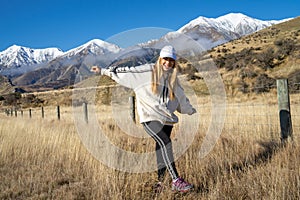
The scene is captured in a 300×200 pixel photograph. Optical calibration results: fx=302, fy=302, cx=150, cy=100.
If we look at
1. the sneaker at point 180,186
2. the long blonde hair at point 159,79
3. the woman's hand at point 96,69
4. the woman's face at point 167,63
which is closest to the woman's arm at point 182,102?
the long blonde hair at point 159,79

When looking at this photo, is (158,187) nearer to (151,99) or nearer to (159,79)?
(151,99)

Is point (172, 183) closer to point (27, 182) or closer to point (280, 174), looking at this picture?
point (280, 174)

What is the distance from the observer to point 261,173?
11.9 ft

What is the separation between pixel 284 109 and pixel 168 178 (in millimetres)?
2916

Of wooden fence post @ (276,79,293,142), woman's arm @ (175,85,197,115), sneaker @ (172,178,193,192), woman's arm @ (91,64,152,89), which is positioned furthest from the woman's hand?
wooden fence post @ (276,79,293,142)

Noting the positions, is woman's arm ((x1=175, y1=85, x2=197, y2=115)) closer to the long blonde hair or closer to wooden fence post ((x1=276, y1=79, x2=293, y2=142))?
the long blonde hair

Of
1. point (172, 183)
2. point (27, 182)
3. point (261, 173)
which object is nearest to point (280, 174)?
point (261, 173)

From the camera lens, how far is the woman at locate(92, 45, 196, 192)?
3.57 meters

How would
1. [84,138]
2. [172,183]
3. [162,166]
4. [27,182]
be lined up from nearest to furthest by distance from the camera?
[172,183]
[162,166]
[27,182]
[84,138]

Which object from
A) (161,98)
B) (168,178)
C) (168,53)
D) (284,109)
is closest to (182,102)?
(161,98)

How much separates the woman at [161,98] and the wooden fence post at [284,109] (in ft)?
8.37

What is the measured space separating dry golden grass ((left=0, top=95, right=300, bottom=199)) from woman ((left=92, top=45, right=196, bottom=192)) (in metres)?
0.41

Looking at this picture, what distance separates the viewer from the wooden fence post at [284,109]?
5406 millimetres

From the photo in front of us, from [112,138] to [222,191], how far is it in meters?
3.45
